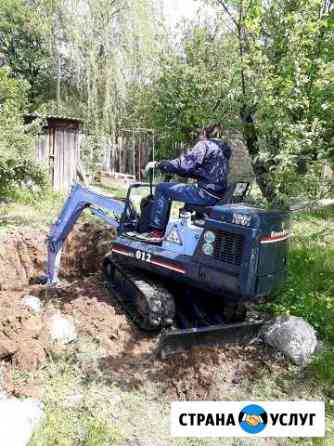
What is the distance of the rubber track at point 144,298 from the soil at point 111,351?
113 millimetres

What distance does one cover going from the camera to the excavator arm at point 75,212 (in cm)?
534

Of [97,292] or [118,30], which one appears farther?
[118,30]

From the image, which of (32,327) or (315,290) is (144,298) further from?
(315,290)

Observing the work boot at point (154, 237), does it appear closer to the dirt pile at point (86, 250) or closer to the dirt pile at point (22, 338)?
the dirt pile at point (22, 338)

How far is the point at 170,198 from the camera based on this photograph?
185 inches

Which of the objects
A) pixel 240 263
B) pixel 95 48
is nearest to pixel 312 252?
pixel 240 263

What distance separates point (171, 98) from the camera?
13.0 meters

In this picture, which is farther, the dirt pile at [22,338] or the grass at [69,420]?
the dirt pile at [22,338]

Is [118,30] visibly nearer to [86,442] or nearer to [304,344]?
[304,344]

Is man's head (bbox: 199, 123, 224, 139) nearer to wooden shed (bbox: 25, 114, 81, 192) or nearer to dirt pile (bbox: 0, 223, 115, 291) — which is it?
dirt pile (bbox: 0, 223, 115, 291)

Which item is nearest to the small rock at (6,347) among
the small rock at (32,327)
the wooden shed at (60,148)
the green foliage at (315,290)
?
the small rock at (32,327)

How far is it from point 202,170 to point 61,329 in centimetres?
212

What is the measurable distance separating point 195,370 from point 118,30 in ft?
→ 44.1

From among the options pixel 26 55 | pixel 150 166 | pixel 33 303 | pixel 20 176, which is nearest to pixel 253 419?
pixel 150 166
